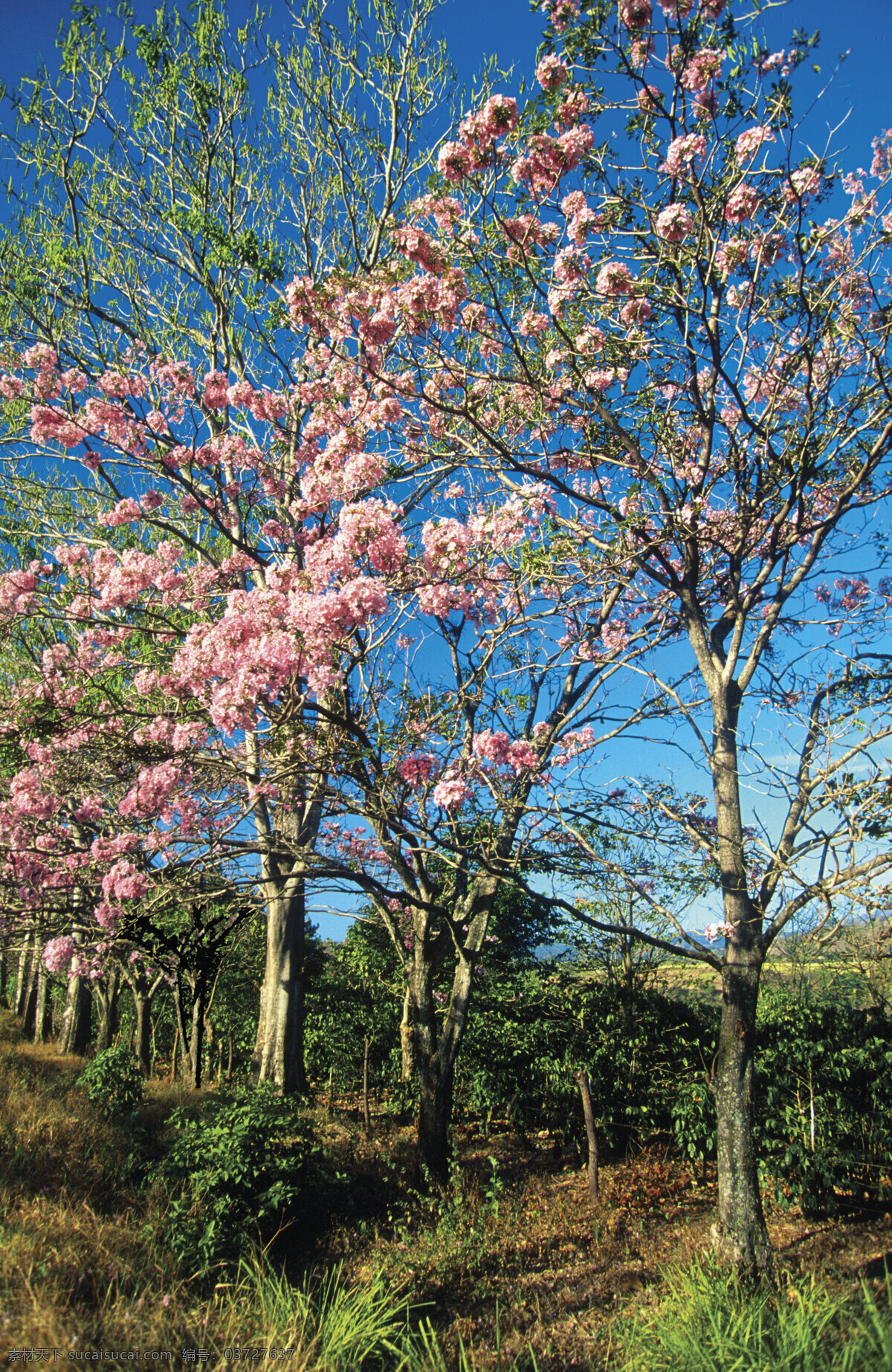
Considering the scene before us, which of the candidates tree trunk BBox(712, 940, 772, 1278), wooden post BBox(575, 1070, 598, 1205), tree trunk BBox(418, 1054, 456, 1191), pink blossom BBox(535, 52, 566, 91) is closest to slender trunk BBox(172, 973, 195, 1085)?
tree trunk BBox(418, 1054, 456, 1191)

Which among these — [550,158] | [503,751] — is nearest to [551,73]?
[550,158]

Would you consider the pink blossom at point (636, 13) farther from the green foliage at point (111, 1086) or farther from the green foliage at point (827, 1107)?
the green foliage at point (111, 1086)

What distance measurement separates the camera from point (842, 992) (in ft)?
36.5

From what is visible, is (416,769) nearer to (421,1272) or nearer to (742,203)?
(421,1272)

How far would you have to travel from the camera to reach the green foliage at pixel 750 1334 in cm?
330

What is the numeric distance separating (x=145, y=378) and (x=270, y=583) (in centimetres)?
424

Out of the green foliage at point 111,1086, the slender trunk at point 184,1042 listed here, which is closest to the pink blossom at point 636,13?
the slender trunk at point 184,1042

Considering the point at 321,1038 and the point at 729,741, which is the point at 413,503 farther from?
the point at 321,1038

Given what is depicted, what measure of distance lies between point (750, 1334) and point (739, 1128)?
1.47m

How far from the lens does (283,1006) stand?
9.77 meters

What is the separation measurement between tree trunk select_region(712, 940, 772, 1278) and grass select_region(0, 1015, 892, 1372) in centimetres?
28

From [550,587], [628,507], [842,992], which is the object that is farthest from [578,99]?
[842,992]

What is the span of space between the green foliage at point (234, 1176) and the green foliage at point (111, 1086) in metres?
1.98

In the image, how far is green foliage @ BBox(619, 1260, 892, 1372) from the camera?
3.30 metres
